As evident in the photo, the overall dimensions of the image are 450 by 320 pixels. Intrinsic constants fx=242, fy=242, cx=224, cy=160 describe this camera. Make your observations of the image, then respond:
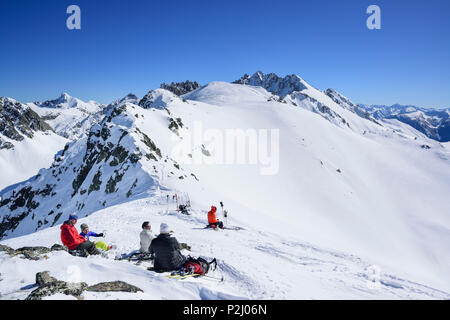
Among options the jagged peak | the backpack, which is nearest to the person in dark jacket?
the backpack

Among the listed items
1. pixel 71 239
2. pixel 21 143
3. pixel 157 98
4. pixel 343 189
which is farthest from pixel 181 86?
pixel 71 239

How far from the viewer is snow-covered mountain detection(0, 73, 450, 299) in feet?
28.7

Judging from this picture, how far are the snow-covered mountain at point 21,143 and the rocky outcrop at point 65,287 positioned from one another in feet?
456

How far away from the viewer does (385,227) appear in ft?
120

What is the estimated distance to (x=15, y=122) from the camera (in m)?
150

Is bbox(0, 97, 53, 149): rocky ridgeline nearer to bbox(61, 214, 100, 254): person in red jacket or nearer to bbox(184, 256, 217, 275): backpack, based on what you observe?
bbox(61, 214, 100, 254): person in red jacket

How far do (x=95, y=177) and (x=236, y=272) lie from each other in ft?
91.8

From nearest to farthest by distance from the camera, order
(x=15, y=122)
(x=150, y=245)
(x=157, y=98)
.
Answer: (x=150, y=245) → (x=157, y=98) → (x=15, y=122)

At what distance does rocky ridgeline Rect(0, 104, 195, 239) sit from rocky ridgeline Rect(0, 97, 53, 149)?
118m

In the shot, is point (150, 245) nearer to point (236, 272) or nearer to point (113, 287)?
point (113, 287)

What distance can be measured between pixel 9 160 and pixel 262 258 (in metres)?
167
